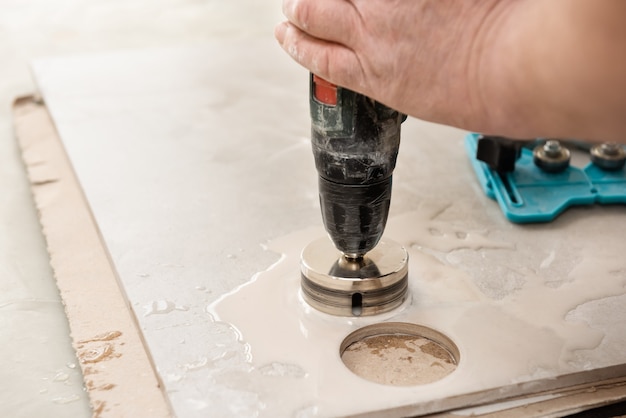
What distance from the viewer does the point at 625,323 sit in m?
1.28

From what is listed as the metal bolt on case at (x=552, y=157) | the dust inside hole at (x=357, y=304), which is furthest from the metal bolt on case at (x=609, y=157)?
the dust inside hole at (x=357, y=304)

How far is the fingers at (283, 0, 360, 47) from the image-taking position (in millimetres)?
1083

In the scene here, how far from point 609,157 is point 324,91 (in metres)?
0.83

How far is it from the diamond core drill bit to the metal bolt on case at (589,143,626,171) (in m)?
0.60

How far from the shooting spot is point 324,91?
3.80 ft

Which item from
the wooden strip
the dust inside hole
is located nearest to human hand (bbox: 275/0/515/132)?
the dust inside hole

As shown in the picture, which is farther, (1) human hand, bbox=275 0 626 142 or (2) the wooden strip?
(2) the wooden strip

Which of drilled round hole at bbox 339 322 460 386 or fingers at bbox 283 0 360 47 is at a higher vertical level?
fingers at bbox 283 0 360 47

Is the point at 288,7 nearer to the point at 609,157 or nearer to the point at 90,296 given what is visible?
the point at 90,296

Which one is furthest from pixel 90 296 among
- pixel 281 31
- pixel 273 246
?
pixel 281 31

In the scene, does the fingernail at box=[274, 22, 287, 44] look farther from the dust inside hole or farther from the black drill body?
the dust inside hole

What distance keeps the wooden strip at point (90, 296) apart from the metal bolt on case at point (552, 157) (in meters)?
0.92

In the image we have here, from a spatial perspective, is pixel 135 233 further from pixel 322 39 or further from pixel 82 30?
pixel 82 30

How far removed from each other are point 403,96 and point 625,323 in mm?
545
